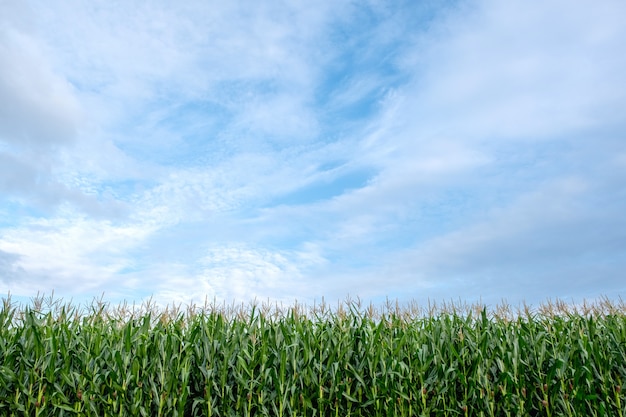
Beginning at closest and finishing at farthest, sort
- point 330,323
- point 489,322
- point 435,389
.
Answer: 1. point 435,389
2. point 330,323
3. point 489,322

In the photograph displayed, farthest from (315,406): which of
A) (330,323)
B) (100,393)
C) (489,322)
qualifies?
(489,322)

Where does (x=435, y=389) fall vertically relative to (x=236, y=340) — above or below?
below

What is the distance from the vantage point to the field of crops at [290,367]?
626 cm

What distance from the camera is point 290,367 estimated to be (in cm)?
658

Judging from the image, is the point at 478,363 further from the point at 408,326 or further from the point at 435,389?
the point at 408,326

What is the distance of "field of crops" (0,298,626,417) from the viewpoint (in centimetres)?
626

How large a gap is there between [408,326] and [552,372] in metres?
2.06

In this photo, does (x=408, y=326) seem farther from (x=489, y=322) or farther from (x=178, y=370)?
(x=178, y=370)

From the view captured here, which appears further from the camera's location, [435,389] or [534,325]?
[534,325]

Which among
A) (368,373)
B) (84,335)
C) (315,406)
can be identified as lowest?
(315,406)

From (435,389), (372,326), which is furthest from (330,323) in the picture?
(435,389)

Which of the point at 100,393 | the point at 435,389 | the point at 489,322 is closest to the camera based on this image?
the point at 100,393

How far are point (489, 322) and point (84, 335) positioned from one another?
237 inches

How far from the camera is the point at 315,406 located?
21.4 ft
